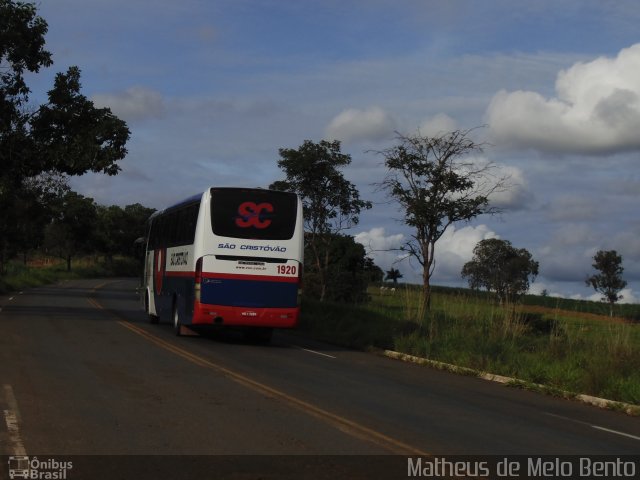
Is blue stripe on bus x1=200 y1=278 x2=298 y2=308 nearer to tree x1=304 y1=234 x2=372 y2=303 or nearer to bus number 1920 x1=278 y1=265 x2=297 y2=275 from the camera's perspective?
bus number 1920 x1=278 y1=265 x2=297 y2=275

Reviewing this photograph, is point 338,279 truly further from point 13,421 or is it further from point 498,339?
point 13,421

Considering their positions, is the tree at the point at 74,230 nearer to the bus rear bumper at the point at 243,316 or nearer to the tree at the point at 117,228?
the tree at the point at 117,228

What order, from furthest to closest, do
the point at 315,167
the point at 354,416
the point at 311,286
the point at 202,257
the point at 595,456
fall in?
the point at 311,286
the point at 315,167
the point at 202,257
the point at 354,416
the point at 595,456

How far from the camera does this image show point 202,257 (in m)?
19.6

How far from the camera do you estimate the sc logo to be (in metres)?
20.0

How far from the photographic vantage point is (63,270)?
9825 cm

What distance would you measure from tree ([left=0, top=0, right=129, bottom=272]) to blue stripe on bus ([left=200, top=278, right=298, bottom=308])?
8113 millimetres

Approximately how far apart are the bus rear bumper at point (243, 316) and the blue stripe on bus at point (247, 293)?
0.33 feet

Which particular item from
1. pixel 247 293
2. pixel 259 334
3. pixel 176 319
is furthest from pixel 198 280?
pixel 259 334

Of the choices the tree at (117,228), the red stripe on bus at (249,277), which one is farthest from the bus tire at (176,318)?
the tree at (117,228)

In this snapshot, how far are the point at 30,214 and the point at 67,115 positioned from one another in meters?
22.7

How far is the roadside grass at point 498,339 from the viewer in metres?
15.0

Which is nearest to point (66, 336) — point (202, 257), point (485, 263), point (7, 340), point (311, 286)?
point (7, 340)

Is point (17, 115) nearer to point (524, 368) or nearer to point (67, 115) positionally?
point (67, 115)
